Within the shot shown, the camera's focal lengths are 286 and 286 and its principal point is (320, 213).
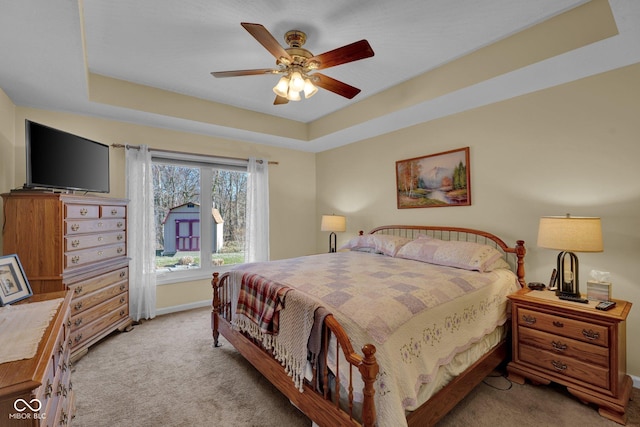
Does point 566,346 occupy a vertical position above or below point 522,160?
below

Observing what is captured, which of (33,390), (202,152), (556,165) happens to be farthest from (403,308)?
(202,152)

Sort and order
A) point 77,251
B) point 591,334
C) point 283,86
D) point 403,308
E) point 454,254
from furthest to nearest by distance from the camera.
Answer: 1. point 454,254
2. point 77,251
3. point 283,86
4. point 591,334
5. point 403,308

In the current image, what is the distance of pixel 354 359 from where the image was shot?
53.3 inches

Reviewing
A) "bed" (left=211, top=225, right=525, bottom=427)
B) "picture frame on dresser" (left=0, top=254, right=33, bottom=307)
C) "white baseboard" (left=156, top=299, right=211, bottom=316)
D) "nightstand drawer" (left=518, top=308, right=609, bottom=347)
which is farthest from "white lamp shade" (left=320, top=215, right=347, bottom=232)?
"picture frame on dresser" (left=0, top=254, right=33, bottom=307)

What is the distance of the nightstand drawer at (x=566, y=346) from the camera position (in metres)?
1.94

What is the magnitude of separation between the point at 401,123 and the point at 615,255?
2.48 meters

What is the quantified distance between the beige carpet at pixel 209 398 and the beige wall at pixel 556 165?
38.6 inches

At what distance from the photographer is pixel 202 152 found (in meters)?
4.16

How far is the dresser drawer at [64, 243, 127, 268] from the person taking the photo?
8.24ft

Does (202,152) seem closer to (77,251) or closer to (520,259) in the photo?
(77,251)

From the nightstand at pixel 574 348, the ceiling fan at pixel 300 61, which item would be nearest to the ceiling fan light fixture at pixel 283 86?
the ceiling fan at pixel 300 61

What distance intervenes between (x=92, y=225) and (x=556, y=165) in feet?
14.5

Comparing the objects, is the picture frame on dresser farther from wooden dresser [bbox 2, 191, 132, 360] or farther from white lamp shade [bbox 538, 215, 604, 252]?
white lamp shade [bbox 538, 215, 604, 252]

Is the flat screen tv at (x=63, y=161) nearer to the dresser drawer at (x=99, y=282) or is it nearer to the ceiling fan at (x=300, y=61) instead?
the dresser drawer at (x=99, y=282)
